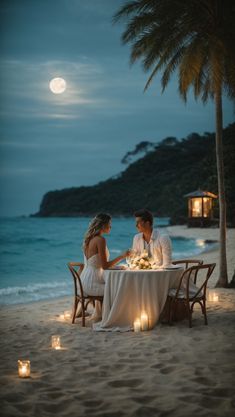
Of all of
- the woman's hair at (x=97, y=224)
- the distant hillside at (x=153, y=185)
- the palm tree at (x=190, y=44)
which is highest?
the distant hillside at (x=153, y=185)

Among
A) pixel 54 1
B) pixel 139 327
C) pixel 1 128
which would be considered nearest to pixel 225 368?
pixel 139 327

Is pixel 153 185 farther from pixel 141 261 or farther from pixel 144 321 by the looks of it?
pixel 144 321

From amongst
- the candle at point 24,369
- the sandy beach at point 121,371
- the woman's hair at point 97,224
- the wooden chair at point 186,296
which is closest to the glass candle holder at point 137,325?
the sandy beach at point 121,371

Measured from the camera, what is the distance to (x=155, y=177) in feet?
237

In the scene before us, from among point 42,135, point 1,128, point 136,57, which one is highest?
point 42,135

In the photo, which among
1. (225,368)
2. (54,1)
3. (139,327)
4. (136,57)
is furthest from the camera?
(136,57)

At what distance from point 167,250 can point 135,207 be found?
227 ft

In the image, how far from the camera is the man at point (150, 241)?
6.51 metres

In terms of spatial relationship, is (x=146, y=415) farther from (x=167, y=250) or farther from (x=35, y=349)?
(x=167, y=250)

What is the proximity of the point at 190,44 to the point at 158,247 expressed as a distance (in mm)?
5041

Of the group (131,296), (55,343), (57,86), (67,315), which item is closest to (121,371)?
(55,343)

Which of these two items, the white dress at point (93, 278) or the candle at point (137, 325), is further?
the white dress at point (93, 278)

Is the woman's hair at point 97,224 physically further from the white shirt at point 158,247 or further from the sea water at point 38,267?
the sea water at point 38,267

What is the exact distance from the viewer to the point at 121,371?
4277mm
